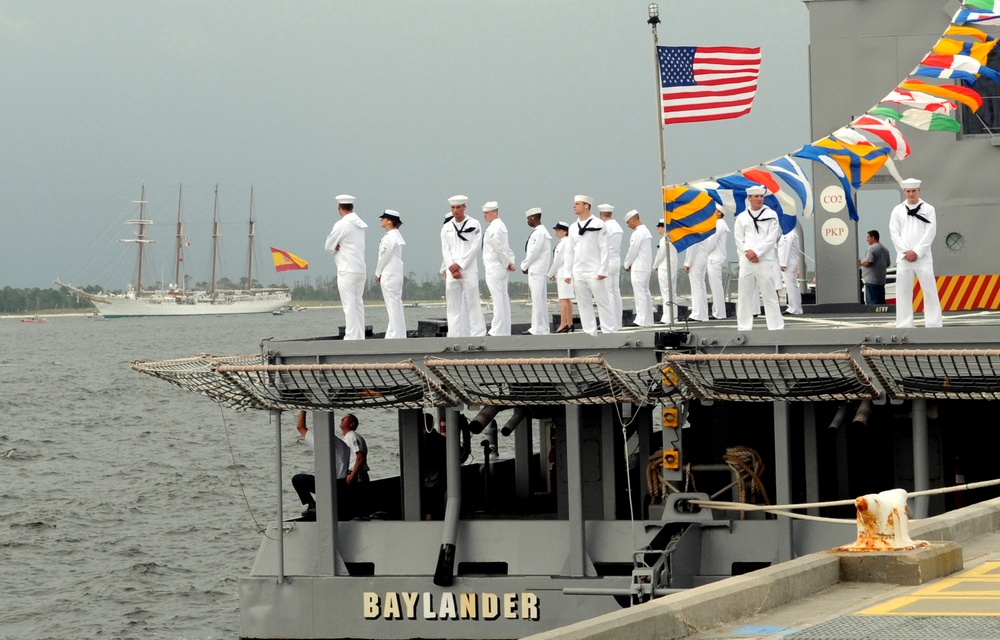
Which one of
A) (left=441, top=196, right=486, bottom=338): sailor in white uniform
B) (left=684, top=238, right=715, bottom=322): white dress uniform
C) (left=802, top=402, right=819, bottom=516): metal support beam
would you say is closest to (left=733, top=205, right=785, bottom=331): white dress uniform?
(left=802, top=402, right=819, bottom=516): metal support beam

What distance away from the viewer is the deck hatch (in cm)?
1465

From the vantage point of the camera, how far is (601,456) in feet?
53.8

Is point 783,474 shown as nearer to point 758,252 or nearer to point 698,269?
point 758,252

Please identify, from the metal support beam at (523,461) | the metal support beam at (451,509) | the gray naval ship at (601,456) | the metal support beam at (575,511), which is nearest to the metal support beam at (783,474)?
the gray naval ship at (601,456)

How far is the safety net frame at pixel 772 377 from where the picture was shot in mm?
14234

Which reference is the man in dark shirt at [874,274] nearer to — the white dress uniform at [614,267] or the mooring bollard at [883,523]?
the white dress uniform at [614,267]

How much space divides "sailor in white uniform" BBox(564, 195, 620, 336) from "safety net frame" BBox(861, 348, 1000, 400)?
4.31m

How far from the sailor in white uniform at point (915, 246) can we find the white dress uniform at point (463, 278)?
4835mm

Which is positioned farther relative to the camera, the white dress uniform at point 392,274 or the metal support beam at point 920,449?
the white dress uniform at point 392,274

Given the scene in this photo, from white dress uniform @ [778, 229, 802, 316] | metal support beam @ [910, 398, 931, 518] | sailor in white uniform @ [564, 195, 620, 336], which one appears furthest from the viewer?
white dress uniform @ [778, 229, 802, 316]

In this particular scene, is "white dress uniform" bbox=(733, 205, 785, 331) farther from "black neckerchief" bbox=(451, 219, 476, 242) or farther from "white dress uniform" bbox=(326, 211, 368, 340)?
"white dress uniform" bbox=(326, 211, 368, 340)

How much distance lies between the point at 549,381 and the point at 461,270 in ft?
9.84

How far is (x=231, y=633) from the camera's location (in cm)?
1992

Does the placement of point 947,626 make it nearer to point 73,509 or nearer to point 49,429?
point 73,509
